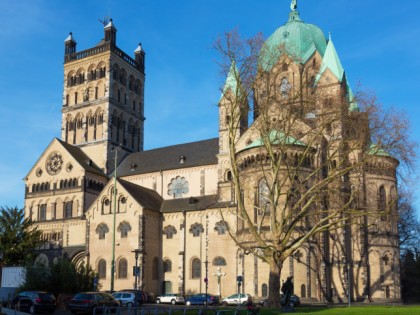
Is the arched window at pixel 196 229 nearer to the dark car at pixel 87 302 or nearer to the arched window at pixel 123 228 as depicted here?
the arched window at pixel 123 228

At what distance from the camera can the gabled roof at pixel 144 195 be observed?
66.7 meters

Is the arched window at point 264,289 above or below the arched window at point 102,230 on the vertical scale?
below

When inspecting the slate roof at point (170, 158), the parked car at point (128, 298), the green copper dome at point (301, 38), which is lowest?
the parked car at point (128, 298)

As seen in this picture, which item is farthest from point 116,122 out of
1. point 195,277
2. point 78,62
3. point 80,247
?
point 195,277

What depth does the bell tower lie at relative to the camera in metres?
83.3

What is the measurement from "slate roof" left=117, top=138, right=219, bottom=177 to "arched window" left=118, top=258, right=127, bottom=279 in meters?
14.2

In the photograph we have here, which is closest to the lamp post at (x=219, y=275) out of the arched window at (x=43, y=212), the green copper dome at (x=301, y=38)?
the green copper dome at (x=301, y=38)

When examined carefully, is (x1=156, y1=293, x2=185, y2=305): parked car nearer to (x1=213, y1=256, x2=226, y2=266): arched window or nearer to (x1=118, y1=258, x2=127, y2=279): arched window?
(x1=213, y1=256, x2=226, y2=266): arched window

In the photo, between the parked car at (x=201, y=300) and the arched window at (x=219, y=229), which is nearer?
the parked car at (x=201, y=300)

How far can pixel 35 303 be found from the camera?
122 ft

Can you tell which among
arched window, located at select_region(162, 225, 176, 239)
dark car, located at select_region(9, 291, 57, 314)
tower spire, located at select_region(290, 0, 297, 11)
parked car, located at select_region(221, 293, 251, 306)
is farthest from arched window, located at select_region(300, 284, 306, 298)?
tower spire, located at select_region(290, 0, 297, 11)

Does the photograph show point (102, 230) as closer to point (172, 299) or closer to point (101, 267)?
point (101, 267)

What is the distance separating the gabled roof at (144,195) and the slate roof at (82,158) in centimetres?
893

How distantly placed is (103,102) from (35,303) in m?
50.6
